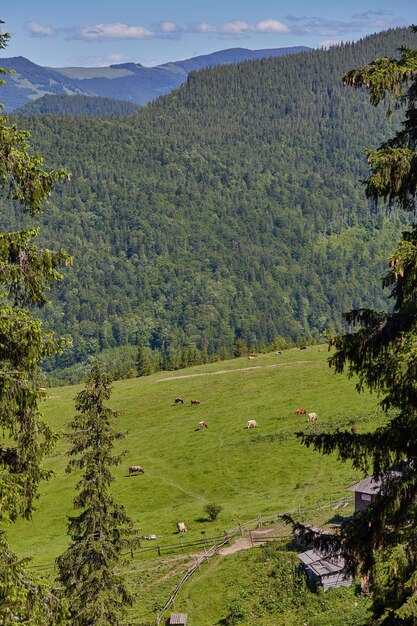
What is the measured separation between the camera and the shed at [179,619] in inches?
1766

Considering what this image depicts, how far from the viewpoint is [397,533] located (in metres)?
13.6

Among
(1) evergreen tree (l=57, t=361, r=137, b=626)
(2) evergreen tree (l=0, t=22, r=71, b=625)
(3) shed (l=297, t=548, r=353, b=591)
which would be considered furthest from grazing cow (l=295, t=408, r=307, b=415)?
(2) evergreen tree (l=0, t=22, r=71, b=625)

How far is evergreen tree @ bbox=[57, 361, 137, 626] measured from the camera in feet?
99.7

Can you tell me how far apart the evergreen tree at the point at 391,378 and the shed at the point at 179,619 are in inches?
1302

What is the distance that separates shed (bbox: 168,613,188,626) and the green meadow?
2.65 metres

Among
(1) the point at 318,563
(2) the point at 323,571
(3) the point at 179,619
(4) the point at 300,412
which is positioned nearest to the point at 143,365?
(4) the point at 300,412

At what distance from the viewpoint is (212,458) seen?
279 feet

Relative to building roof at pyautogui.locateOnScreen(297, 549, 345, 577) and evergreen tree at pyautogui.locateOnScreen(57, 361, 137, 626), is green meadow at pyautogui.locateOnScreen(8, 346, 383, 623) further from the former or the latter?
evergreen tree at pyautogui.locateOnScreen(57, 361, 137, 626)

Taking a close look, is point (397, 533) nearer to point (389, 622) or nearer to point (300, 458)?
point (389, 622)

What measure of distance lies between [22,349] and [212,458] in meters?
72.9

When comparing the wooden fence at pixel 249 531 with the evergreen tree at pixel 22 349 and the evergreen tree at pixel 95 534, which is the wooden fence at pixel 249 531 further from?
the evergreen tree at pixel 22 349

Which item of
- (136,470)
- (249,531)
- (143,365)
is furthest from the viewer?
(143,365)

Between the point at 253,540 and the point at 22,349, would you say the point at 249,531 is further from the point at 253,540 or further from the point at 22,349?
the point at 22,349

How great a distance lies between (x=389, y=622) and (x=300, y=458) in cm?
Answer: 6636
